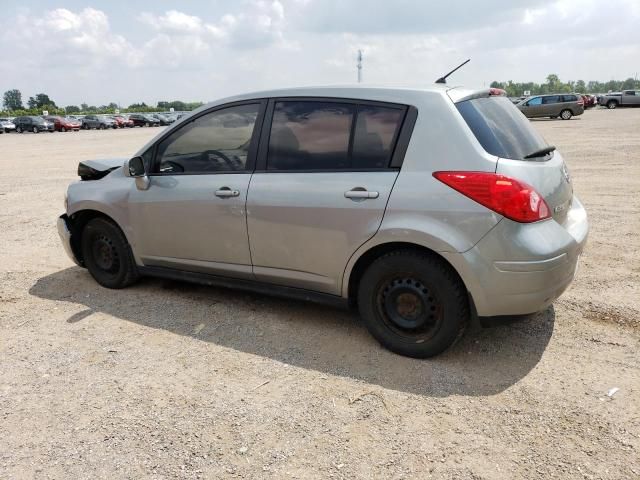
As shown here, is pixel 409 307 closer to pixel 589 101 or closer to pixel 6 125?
pixel 589 101

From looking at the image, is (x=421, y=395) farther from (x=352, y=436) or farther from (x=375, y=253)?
(x=375, y=253)

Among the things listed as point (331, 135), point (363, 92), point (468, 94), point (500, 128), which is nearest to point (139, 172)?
point (331, 135)

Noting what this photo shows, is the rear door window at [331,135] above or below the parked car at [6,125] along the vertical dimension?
below

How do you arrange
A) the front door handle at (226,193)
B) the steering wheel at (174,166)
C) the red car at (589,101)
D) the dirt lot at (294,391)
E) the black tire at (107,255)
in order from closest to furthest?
the dirt lot at (294,391) → the front door handle at (226,193) → the steering wheel at (174,166) → the black tire at (107,255) → the red car at (589,101)

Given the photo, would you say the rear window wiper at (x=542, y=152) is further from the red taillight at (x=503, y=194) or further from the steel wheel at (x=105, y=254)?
the steel wheel at (x=105, y=254)

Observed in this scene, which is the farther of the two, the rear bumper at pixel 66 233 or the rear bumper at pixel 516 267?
the rear bumper at pixel 66 233

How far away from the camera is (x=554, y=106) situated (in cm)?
3234

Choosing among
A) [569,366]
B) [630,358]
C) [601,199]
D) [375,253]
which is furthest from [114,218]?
[601,199]

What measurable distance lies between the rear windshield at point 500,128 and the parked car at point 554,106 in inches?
1221

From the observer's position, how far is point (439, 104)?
328cm

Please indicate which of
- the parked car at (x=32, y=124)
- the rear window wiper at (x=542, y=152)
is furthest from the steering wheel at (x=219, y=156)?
the parked car at (x=32, y=124)

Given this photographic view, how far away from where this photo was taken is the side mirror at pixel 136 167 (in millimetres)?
4363

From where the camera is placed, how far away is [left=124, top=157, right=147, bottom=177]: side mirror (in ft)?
14.3

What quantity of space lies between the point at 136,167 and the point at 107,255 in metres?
1.00
